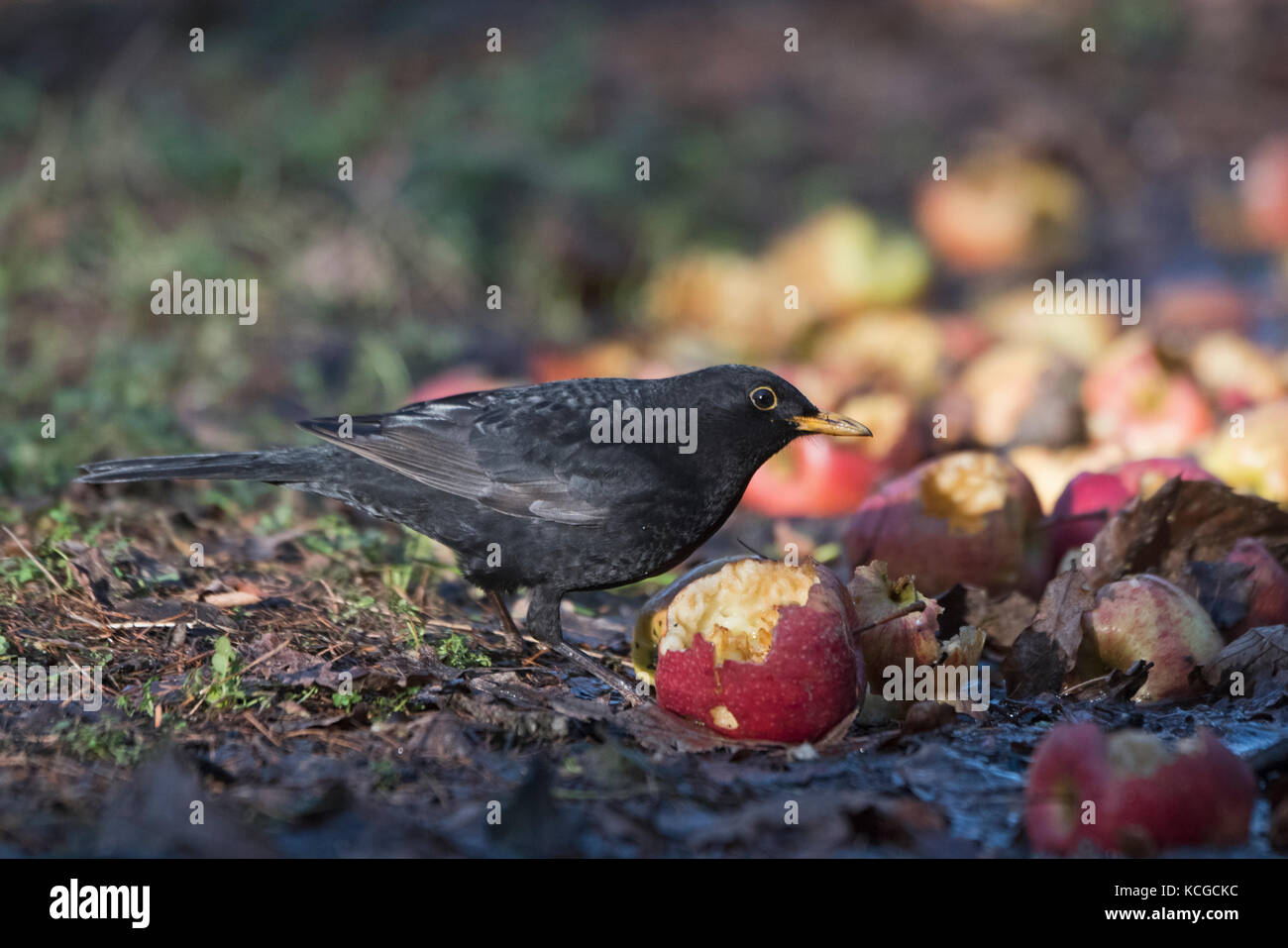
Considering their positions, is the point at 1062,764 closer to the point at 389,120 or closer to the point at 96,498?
the point at 96,498

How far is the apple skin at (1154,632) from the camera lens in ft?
12.4

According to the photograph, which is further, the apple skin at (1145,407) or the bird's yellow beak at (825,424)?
the apple skin at (1145,407)

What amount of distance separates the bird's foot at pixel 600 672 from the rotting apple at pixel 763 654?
32 cm

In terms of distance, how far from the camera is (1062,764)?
9.21ft

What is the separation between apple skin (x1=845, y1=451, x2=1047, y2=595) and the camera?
4.49m

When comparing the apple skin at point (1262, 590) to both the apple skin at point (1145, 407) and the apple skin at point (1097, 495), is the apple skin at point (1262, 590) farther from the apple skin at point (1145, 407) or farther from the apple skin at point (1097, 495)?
the apple skin at point (1145, 407)

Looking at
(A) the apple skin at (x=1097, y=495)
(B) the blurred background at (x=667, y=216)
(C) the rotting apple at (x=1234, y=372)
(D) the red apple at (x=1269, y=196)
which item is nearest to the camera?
(A) the apple skin at (x=1097, y=495)

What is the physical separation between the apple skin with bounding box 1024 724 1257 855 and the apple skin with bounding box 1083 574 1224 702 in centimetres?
101

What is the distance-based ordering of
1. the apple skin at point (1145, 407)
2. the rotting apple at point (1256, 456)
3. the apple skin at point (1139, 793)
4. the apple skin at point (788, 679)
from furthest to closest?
1. the apple skin at point (1145, 407)
2. the rotting apple at point (1256, 456)
3. the apple skin at point (788, 679)
4. the apple skin at point (1139, 793)

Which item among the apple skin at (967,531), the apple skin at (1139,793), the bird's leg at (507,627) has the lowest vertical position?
the apple skin at (1139,793)

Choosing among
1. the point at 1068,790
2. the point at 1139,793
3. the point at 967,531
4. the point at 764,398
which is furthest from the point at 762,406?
the point at 1139,793

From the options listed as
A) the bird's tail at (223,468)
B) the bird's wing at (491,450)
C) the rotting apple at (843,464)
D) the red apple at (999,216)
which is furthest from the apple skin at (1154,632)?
the red apple at (999,216)
